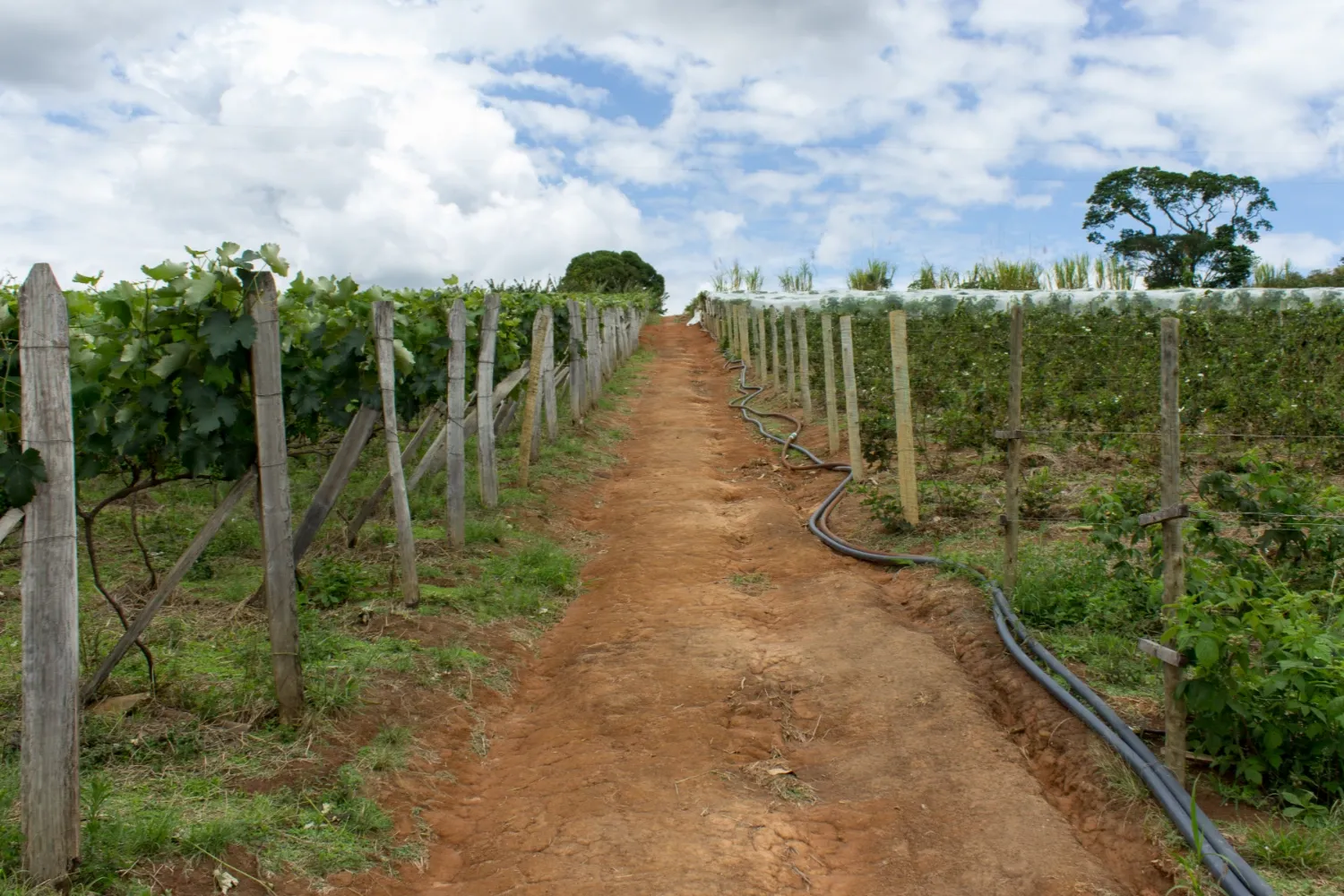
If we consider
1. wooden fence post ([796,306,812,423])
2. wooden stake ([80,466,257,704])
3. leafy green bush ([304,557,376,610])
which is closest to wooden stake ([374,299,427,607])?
leafy green bush ([304,557,376,610])

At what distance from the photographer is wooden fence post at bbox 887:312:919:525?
8430 millimetres

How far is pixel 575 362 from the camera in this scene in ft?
47.4

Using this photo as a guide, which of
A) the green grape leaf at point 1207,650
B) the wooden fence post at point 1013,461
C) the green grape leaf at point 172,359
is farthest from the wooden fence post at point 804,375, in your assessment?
the green grape leaf at point 1207,650

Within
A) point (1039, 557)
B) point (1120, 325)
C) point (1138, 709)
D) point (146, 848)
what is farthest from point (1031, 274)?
point (146, 848)

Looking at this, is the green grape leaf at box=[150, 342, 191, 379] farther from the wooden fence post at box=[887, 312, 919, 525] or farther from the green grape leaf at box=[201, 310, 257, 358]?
the wooden fence post at box=[887, 312, 919, 525]

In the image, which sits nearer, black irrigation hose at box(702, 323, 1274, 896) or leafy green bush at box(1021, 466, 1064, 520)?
black irrigation hose at box(702, 323, 1274, 896)

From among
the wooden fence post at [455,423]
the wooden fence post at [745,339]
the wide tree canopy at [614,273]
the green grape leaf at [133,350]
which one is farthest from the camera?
the wide tree canopy at [614,273]

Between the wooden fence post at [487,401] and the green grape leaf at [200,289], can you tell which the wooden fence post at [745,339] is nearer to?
the wooden fence post at [487,401]

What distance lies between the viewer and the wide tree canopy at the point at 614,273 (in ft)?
162

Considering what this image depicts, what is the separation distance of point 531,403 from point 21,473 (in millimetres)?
7666

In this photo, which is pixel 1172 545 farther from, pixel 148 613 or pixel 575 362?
pixel 575 362

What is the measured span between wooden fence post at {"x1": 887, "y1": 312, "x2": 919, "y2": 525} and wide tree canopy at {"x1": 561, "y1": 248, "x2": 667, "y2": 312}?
124ft

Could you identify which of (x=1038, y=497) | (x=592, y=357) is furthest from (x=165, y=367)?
(x=592, y=357)

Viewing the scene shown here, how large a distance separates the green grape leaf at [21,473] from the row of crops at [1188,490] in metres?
4.01
